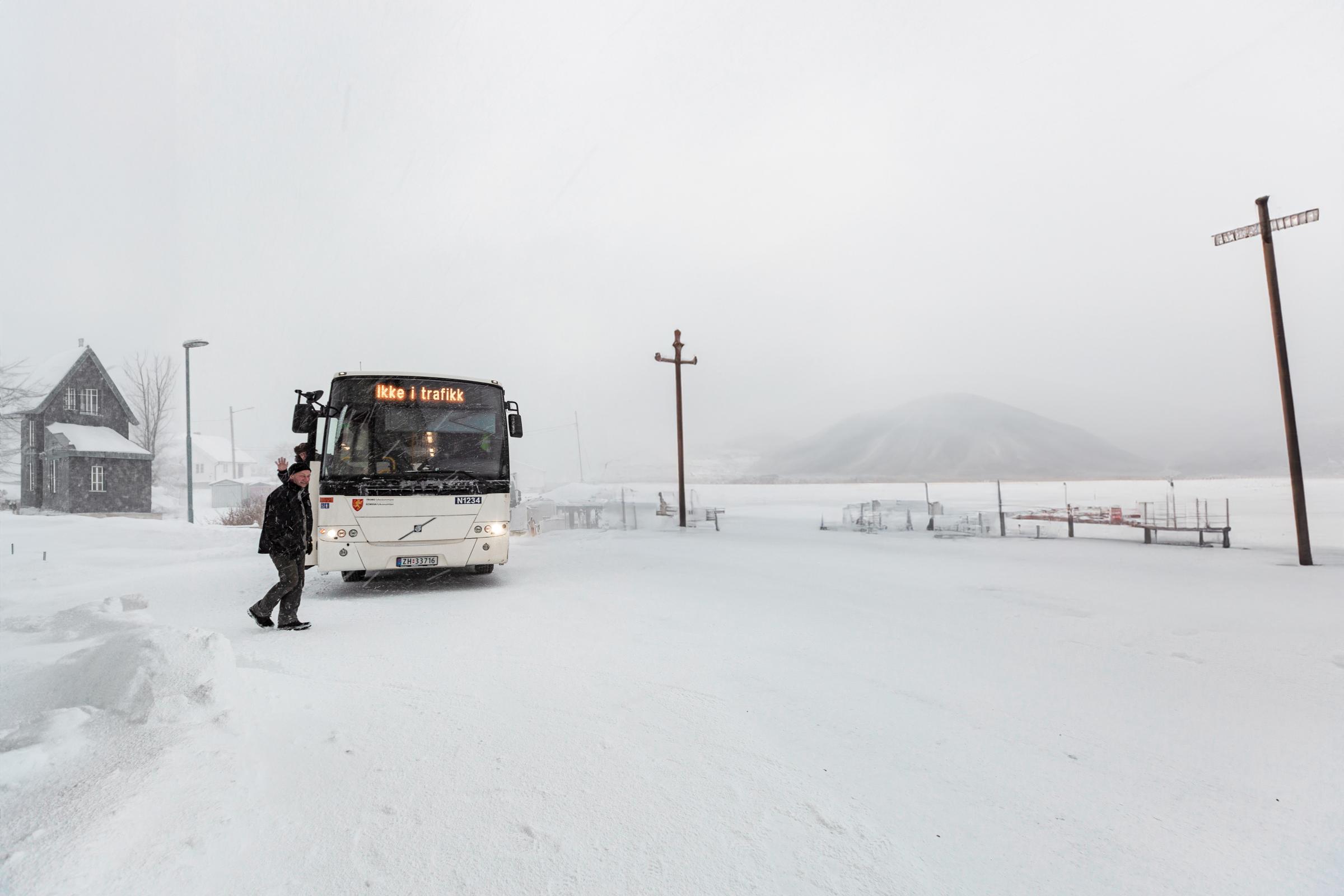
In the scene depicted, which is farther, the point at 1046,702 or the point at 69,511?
the point at 69,511

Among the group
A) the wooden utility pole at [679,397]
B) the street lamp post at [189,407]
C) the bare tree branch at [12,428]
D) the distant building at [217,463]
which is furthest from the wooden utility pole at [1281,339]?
the distant building at [217,463]

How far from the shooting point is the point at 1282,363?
38.7ft

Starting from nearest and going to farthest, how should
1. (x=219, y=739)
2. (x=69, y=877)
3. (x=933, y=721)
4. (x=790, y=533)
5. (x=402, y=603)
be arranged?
1. (x=69, y=877)
2. (x=219, y=739)
3. (x=933, y=721)
4. (x=402, y=603)
5. (x=790, y=533)

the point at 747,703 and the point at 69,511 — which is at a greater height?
the point at 69,511

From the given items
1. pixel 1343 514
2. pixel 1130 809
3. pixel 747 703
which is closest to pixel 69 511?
pixel 747 703

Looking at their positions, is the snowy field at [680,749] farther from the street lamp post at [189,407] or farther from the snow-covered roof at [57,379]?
the snow-covered roof at [57,379]

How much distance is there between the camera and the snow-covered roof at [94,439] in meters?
28.1

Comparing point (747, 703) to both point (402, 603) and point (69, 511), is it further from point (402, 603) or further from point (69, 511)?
point (69, 511)

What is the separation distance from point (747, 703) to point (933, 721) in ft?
3.98

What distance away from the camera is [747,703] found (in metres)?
4.21

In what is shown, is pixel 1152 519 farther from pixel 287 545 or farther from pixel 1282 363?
pixel 287 545

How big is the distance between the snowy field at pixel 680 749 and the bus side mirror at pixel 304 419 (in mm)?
2455

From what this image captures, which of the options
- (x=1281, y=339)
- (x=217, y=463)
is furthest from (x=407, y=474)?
(x=217, y=463)

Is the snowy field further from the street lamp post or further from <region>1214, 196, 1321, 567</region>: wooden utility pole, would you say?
the street lamp post
